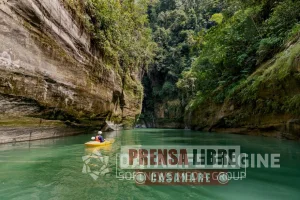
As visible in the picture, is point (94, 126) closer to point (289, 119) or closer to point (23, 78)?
point (23, 78)

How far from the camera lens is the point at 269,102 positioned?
10906 mm

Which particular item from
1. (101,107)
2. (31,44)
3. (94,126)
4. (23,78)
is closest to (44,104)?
(23,78)

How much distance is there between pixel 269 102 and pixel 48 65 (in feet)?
35.7

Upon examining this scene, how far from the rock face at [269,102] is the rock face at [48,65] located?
945cm

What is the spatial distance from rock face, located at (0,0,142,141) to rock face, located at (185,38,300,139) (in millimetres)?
9447

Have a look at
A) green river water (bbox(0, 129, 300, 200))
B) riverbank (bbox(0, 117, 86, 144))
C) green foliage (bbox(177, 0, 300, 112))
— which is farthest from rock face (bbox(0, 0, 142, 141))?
green foliage (bbox(177, 0, 300, 112))

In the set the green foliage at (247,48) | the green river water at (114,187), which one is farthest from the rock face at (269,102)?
the green river water at (114,187)

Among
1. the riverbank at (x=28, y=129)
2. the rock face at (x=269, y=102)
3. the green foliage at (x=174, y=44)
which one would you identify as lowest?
the riverbank at (x=28, y=129)

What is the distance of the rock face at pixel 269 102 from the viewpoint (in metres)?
8.70

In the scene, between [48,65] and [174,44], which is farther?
[174,44]

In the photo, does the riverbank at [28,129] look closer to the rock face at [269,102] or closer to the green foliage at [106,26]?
the green foliage at [106,26]

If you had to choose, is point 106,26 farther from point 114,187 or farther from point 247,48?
point 114,187

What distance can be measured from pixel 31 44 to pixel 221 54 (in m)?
13.3

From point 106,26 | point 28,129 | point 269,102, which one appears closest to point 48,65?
point 28,129
